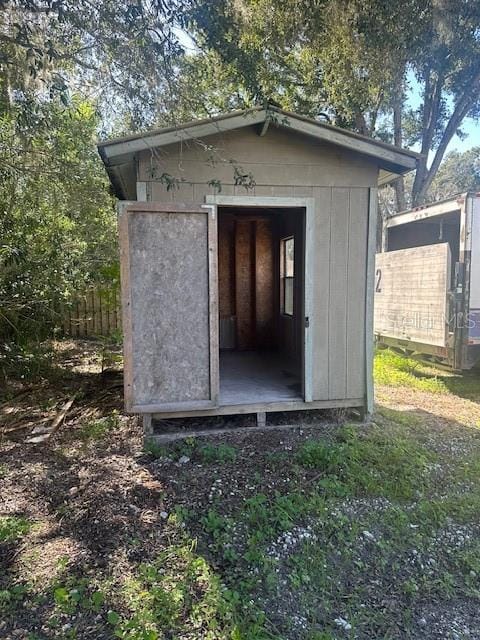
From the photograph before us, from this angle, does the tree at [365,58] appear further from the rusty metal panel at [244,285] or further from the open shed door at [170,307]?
the rusty metal panel at [244,285]

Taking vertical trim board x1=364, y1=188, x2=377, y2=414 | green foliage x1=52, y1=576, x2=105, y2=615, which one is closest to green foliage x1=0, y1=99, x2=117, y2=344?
vertical trim board x1=364, y1=188, x2=377, y2=414

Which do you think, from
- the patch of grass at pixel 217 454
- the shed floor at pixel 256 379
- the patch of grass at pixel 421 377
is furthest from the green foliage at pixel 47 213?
the patch of grass at pixel 421 377

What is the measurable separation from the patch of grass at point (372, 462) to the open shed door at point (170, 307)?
106 centimetres

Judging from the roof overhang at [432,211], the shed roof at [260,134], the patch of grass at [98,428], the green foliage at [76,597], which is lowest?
the green foliage at [76,597]

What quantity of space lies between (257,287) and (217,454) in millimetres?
4410

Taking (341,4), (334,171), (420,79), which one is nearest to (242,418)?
(334,171)

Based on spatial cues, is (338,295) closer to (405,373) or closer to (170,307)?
(170,307)

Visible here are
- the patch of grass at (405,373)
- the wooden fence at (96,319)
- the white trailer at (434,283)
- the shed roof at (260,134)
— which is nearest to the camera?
the shed roof at (260,134)

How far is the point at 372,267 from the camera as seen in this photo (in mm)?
4242

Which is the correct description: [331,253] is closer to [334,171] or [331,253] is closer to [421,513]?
[334,171]

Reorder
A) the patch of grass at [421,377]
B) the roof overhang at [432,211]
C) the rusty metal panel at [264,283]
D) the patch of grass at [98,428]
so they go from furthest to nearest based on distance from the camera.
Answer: the rusty metal panel at [264,283] < the patch of grass at [421,377] < the roof overhang at [432,211] < the patch of grass at [98,428]

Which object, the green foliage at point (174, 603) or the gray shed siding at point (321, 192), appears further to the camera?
the gray shed siding at point (321, 192)

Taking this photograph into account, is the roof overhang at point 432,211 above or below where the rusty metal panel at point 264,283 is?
above

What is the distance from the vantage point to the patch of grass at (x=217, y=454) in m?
3.54
